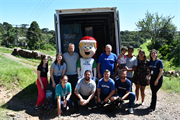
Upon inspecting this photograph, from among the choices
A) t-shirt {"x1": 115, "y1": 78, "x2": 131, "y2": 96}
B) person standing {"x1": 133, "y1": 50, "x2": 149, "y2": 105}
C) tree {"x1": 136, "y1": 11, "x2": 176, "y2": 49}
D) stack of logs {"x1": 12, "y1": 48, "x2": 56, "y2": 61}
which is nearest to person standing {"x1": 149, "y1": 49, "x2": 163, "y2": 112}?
person standing {"x1": 133, "y1": 50, "x2": 149, "y2": 105}

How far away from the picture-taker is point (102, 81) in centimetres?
446

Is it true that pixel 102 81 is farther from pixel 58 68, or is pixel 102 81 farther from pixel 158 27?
pixel 158 27

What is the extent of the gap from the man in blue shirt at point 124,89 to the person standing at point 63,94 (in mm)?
1344

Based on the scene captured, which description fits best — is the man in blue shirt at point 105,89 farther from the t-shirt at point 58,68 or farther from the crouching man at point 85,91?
the t-shirt at point 58,68

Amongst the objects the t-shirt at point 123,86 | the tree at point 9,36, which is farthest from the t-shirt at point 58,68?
the tree at point 9,36

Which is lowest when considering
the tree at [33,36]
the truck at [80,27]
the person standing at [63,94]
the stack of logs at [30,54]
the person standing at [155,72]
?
the person standing at [63,94]

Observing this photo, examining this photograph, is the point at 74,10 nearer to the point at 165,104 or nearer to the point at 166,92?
the point at 165,104

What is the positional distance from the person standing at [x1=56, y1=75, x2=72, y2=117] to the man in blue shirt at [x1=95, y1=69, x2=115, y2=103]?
0.88 metres

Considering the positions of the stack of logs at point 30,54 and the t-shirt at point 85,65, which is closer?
the t-shirt at point 85,65

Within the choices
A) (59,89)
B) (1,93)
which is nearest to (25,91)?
(1,93)

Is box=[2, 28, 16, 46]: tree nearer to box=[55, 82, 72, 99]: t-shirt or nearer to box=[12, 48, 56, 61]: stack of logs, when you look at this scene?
box=[12, 48, 56, 61]: stack of logs

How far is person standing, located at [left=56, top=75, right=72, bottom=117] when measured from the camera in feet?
14.0

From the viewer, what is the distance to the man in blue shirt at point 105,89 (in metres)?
4.38

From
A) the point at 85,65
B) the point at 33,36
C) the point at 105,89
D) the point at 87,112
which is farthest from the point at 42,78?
the point at 33,36
